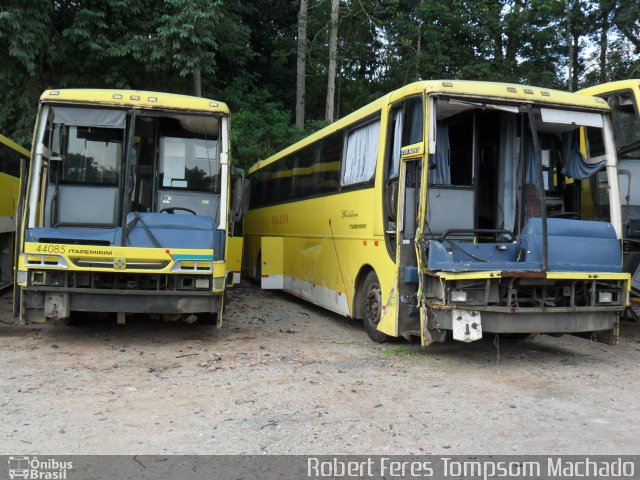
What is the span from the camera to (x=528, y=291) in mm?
7062

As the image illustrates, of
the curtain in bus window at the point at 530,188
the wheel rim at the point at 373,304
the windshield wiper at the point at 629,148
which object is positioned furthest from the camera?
the windshield wiper at the point at 629,148

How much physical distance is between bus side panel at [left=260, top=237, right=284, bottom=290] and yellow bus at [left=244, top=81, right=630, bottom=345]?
3.88 m

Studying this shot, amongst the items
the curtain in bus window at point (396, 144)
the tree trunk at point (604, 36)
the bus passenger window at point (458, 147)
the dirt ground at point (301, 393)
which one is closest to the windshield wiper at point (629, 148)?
the bus passenger window at point (458, 147)

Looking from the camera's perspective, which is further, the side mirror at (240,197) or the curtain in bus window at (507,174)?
the side mirror at (240,197)

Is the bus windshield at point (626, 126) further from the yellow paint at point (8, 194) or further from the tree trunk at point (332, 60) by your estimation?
the tree trunk at point (332, 60)

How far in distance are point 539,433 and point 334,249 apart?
5.48m

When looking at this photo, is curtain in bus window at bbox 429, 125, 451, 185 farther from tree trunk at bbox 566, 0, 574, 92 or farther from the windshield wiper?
tree trunk at bbox 566, 0, 574, 92

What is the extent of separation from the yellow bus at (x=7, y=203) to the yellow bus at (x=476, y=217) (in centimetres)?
730

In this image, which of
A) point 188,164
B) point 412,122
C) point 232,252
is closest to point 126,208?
point 188,164

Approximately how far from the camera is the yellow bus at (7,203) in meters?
12.1

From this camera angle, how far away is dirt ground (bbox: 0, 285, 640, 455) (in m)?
4.57

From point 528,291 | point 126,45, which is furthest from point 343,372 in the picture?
point 126,45

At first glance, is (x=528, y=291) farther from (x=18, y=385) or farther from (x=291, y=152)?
(x=291, y=152)

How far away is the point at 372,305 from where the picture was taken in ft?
27.3
